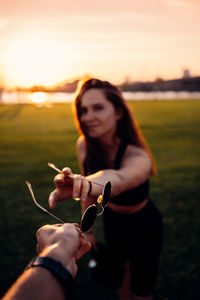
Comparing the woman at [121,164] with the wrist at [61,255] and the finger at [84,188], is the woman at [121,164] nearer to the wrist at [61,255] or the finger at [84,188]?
the finger at [84,188]

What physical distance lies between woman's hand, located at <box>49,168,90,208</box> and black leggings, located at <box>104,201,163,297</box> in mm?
1172

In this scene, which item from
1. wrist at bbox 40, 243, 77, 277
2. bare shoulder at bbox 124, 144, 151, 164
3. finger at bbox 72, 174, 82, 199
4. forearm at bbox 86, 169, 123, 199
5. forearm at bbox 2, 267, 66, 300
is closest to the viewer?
forearm at bbox 2, 267, 66, 300

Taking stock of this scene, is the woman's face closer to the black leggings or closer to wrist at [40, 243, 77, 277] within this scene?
the black leggings

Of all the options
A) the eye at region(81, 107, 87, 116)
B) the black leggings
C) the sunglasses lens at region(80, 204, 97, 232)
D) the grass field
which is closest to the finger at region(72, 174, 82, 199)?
the sunglasses lens at region(80, 204, 97, 232)

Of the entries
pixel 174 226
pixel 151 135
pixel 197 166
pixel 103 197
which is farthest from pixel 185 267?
pixel 151 135

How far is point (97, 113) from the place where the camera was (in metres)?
2.15

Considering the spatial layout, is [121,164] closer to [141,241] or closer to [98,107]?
[98,107]

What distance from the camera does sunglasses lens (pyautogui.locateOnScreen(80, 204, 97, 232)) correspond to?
1.05m

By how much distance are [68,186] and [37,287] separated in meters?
0.63

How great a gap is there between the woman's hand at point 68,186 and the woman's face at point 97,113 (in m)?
0.95

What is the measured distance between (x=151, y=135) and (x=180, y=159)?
14.2ft

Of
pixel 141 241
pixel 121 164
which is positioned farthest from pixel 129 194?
pixel 141 241

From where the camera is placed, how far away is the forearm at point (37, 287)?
712 millimetres

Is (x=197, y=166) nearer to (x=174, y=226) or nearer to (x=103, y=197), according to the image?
(x=174, y=226)
